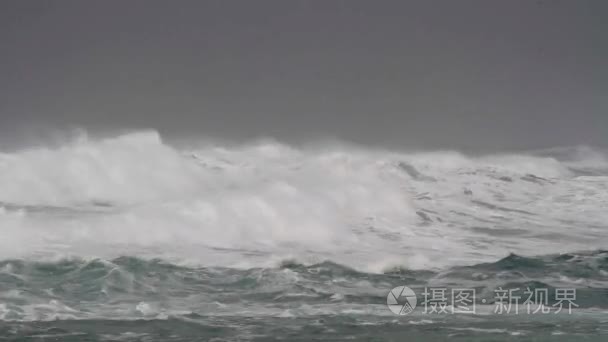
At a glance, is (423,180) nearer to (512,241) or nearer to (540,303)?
(512,241)

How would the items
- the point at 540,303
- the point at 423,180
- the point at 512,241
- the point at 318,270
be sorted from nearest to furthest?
the point at 540,303
the point at 318,270
the point at 512,241
the point at 423,180

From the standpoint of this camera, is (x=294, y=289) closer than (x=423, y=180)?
Yes

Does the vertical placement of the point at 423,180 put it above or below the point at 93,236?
above

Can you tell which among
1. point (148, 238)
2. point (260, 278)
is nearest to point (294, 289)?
point (260, 278)

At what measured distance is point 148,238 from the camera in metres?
33.8

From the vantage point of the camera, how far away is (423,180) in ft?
159

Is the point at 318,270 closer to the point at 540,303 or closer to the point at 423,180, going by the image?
the point at 540,303

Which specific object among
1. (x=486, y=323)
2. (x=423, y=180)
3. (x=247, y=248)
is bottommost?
(x=486, y=323)

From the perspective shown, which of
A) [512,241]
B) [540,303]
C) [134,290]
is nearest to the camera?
[540,303]

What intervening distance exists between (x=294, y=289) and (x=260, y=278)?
2134 mm

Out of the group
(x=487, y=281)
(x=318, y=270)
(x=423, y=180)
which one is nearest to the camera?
(x=487, y=281)

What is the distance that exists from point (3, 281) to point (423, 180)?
2881cm

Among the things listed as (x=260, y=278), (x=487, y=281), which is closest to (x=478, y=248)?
(x=487, y=281)

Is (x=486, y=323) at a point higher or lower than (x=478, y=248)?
lower
